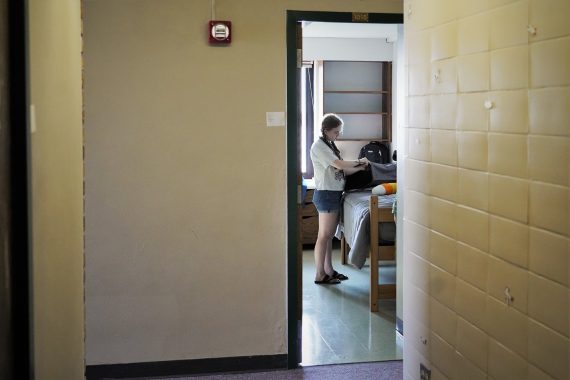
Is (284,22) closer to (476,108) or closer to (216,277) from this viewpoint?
(216,277)

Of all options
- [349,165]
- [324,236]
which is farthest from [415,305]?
[349,165]

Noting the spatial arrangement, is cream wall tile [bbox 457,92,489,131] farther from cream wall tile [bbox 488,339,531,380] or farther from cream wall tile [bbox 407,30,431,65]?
cream wall tile [bbox 488,339,531,380]

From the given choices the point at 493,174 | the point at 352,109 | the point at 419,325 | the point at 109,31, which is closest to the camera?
the point at 493,174

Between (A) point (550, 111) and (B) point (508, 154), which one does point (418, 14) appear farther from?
(A) point (550, 111)

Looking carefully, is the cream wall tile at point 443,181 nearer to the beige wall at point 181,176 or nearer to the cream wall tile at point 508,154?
the cream wall tile at point 508,154

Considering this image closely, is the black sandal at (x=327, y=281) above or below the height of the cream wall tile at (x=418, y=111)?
below

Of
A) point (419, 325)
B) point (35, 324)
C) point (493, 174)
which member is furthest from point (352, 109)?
point (35, 324)

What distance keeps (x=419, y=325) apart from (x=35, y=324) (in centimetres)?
167

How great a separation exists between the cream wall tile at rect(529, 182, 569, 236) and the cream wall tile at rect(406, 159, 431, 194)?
0.84 m

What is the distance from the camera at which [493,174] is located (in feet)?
8.09

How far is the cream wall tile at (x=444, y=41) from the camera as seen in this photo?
2760 mm

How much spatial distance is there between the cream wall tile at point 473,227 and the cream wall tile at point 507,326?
19 cm

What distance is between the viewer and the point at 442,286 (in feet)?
9.58

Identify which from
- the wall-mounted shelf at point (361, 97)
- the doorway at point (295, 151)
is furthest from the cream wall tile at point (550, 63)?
the wall-mounted shelf at point (361, 97)
